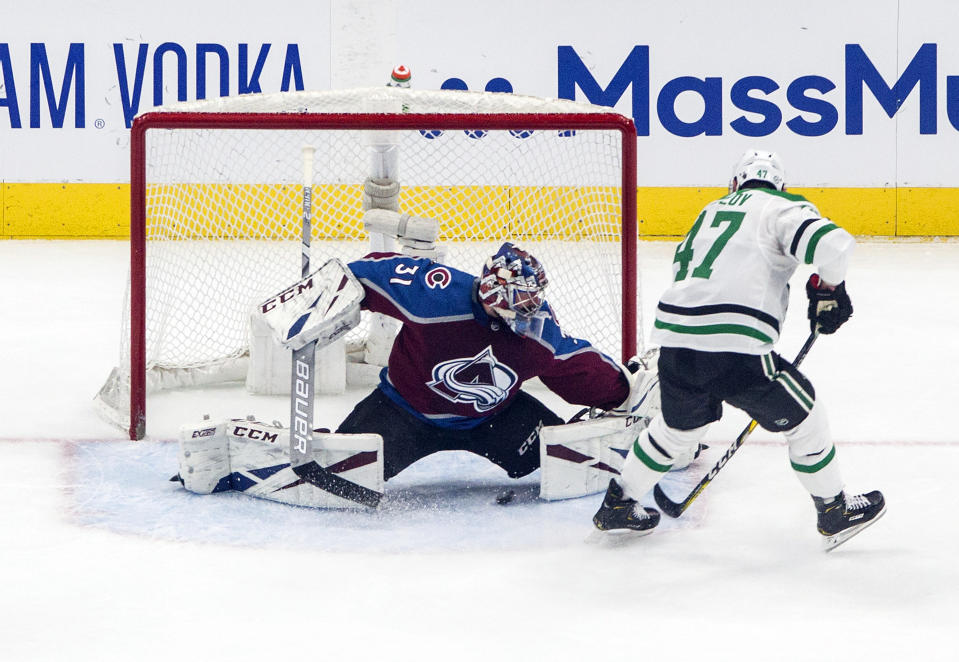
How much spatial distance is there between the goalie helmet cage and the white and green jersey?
1.06m

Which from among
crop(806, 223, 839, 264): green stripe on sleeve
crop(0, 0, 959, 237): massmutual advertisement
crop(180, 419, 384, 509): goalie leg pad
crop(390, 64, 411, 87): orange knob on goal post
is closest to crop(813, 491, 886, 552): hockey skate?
crop(806, 223, 839, 264): green stripe on sleeve

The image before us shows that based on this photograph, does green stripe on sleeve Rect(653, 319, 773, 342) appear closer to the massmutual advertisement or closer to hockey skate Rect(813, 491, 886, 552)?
hockey skate Rect(813, 491, 886, 552)

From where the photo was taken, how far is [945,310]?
6137mm

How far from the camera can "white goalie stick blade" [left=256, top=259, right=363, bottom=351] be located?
289cm

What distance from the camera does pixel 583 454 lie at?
308 cm

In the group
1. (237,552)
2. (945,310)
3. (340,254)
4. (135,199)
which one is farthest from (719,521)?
(945,310)

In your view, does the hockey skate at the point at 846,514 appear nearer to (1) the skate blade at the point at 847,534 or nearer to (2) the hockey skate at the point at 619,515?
(1) the skate blade at the point at 847,534

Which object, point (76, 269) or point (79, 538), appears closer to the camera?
point (79, 538)

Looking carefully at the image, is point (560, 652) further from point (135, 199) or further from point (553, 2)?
point (553, 2)

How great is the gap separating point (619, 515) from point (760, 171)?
765 mm

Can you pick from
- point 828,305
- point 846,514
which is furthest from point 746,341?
point 846,514

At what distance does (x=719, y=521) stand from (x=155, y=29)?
20.6 feet

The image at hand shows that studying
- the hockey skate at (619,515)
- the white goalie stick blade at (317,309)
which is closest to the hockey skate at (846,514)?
the hockey skate at (619,515)

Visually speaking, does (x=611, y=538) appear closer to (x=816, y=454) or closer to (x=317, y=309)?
(x=816, y=454)
